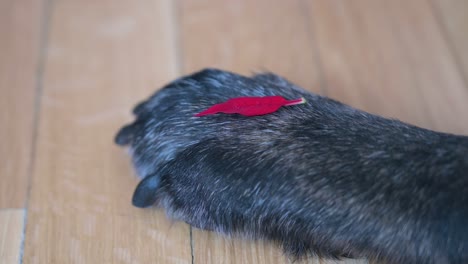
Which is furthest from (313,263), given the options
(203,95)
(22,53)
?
(22,53)

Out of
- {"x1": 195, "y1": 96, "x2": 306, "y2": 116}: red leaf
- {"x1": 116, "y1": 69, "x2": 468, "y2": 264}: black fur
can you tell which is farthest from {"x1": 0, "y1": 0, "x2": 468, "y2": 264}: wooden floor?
{"x1": 195, "y1": 96, "x2": 306, "y2": 116}: red leaf

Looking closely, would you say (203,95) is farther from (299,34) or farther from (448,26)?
(448,26)

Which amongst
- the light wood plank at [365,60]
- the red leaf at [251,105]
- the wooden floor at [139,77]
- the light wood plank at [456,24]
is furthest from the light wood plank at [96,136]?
the light wood plank at [456,24]

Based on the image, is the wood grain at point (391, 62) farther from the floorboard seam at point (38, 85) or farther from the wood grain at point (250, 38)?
the floorboard seam at point (38, 85)

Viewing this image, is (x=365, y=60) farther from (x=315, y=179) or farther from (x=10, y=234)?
(x=10, y=234)

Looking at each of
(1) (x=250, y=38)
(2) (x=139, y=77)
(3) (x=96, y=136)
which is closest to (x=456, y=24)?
(1) (x=250, y=38)

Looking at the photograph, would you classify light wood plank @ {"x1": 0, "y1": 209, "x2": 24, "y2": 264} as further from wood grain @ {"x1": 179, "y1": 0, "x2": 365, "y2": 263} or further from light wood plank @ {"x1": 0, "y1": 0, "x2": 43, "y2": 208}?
wood grain @ {"x1": 179, "y1": 0, "x2": 365, "y2": 263}
